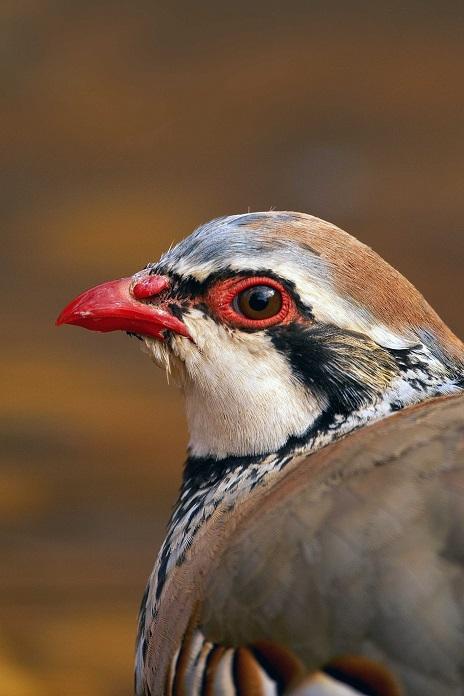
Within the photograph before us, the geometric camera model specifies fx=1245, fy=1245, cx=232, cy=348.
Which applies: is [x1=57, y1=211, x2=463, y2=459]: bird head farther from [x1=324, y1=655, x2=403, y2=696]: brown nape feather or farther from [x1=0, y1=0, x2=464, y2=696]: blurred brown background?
[x1=0, y1=0, x2=464, y2=696]: blurred brown background

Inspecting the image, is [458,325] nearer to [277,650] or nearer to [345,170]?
[345,170]

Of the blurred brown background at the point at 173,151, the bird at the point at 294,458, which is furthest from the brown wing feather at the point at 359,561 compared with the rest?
the blurred brown background at the point at 173,151

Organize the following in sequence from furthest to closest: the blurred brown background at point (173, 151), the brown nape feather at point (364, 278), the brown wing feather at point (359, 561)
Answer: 1. the blurred brown background at point (173, 151)
2. the brown nape feather at point (364, 278)
3. the brown wing feather at point (359, 561)

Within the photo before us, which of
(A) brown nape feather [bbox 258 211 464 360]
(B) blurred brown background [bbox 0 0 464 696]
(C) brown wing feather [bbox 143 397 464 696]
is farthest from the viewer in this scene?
(B) blurred brown background [bbox 0 0 464 696]

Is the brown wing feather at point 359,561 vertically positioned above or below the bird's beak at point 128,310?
below

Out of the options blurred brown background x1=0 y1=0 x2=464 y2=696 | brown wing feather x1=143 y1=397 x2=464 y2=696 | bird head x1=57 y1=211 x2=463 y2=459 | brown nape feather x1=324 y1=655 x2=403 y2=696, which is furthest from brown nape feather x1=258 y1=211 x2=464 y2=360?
blurred brown background x1=0 y1=0 x2=464 y2=696

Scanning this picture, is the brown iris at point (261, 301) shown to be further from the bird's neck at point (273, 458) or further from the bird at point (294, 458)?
the bird's neck at point (273, 458)

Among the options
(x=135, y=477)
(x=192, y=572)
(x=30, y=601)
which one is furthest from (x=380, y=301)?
(x=135, y=477)
